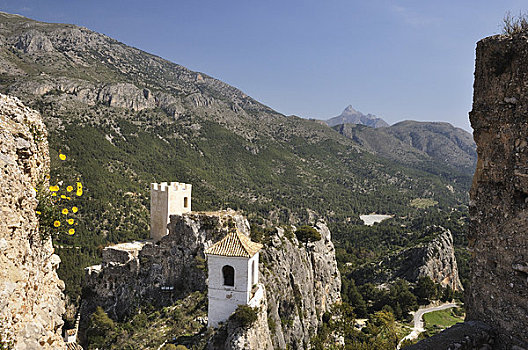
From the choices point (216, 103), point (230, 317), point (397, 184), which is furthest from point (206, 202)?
point (397, 184)

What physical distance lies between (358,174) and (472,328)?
548 feet

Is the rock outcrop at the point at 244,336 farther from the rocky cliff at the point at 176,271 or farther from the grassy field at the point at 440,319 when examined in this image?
the grassy field at the point at 440,319

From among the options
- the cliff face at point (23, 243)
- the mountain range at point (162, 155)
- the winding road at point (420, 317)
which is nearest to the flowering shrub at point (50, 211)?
the cliff face at point (23, 243)

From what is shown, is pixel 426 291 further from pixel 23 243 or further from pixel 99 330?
A: pixel 23 243

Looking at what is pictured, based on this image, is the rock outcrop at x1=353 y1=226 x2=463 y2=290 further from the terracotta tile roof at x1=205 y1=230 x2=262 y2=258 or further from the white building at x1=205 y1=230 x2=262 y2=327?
the white building at x1=205 y1=230 x2=262 y2=327

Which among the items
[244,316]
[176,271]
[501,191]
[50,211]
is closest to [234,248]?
[244,316]

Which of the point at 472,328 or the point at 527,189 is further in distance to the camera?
the point at 472,328

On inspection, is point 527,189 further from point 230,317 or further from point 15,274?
point 230,317

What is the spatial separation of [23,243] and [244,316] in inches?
492

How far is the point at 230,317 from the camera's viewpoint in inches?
658

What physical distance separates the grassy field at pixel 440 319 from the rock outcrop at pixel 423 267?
9.35 metres

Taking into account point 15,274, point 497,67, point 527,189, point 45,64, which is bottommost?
point 15,274

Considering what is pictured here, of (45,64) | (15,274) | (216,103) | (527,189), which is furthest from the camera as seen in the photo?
(216,103)

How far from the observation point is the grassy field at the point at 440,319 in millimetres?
37678
